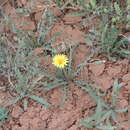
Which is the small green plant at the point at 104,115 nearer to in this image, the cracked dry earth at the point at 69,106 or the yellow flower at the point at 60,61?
the cracked dry earth at the point at 69,106

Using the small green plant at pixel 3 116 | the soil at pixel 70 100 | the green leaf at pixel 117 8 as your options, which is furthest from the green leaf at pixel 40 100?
the green leaf at pixel 117 8

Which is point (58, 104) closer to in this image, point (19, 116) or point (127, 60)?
point (19, 116)

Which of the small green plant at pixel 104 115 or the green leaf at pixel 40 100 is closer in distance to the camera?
the small green plant at pixel 104 115

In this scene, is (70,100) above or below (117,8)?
below

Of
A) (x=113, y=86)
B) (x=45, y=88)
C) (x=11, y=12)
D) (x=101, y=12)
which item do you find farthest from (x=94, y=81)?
(x=11, y=12)

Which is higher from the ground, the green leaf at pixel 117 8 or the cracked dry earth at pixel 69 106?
the green leaf at pixel 117 8

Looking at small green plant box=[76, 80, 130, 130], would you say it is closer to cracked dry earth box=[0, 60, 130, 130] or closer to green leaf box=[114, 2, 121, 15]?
cracked dry earth box=[0, 60, 130, 130]

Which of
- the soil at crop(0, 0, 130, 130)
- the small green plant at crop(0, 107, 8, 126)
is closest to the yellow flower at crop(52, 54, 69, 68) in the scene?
the soil at crop(0, 0, 130, 130)

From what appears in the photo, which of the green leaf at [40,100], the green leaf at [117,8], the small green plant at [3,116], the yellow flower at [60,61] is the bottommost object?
the small green plant at [3,116]

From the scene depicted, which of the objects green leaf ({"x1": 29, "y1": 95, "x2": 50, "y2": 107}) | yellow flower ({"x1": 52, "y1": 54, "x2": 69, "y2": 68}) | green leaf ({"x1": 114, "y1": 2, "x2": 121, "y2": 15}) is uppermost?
green leaf ({"x1": 114, "y1": 2, "x2": 121, "y2": 15})

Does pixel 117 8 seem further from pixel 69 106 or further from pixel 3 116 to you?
pixel 3 116

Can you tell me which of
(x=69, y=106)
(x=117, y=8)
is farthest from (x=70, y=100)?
(x=117, y=8)

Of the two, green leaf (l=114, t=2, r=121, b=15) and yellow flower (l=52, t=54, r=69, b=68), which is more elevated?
green leaf (l=114, t=2, r=121, b=15)

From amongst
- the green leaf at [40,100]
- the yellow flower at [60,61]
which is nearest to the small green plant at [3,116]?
the green leaf at [40,100]
